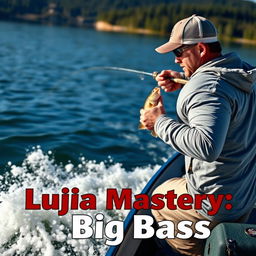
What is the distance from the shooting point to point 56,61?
75.5ft

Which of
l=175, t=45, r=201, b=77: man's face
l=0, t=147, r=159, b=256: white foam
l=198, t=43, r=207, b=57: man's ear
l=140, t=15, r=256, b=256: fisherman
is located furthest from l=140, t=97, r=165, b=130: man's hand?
l=0, t=147, r=159, b=256: white foam

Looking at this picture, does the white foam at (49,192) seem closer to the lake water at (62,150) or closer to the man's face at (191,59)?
the lake water at (62,150)

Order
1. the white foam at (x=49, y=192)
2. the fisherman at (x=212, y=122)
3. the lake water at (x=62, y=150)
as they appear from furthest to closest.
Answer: the lake water at (x=62, y=150), the white foam at (x=49, y=192), the fisherman at (x=212, y=122)

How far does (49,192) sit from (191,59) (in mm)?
4235

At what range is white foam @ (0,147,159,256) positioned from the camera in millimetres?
5043

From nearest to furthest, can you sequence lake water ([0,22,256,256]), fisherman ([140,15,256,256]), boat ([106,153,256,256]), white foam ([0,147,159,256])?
fisherman ([140,15,256,256]) → boat ([106,153,256,256]) → white foam ([0,147,159,256]) → lake water ([0,22,256,256])

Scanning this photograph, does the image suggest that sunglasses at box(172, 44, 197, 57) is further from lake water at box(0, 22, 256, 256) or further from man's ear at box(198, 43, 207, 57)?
lake water at box(0, 22, 256, 256)

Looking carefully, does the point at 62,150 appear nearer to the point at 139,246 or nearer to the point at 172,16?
the point at 139,246

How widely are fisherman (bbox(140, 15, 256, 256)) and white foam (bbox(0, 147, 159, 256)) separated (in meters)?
2.44

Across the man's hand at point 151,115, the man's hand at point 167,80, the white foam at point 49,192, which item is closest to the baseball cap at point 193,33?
the man's hand at point 151,115

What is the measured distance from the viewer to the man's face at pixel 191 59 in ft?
9.86

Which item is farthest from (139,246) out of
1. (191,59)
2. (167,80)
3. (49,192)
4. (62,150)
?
(62,150)

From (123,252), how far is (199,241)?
0.85 meters

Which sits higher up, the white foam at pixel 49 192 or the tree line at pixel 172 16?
the tree line at pixel 172 16
